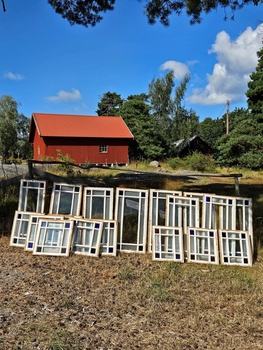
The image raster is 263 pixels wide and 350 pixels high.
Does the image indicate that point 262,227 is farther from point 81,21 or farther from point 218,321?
point 81,21

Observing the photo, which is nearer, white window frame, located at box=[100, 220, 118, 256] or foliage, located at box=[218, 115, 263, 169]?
white window frame, located at box=[100, 220, 118, 256]

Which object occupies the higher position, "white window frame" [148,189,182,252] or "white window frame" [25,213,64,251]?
"white window frame" [148,189,182,252]

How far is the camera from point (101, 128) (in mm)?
30812

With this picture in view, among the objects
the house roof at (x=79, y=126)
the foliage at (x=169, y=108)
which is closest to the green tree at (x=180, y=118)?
the foliage at (x=169, y=108)

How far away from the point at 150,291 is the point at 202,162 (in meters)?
22.1

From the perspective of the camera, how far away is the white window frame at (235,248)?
459 centimetres

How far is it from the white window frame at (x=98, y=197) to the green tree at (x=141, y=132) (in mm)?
28311

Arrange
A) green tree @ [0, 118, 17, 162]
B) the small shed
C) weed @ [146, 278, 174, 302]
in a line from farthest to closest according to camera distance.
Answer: green tree @ [0, 118, 17, 162], the small shed, weed @ [146, 278, 174, 302]

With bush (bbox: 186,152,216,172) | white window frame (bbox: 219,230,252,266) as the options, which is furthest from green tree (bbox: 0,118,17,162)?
white window frame (bbox: 219,230,252,266)

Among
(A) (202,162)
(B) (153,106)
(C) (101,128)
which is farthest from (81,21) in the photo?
(B) (153,106)

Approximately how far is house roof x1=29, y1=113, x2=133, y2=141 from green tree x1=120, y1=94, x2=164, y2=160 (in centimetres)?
233

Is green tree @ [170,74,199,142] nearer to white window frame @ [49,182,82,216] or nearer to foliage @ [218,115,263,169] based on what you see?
foliage @ [218,115,263,169]

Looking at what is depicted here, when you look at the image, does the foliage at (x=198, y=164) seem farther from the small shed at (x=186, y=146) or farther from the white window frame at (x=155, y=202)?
A: the white window frame at (x=155, y=202)

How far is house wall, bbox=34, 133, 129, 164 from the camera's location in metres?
28.9
